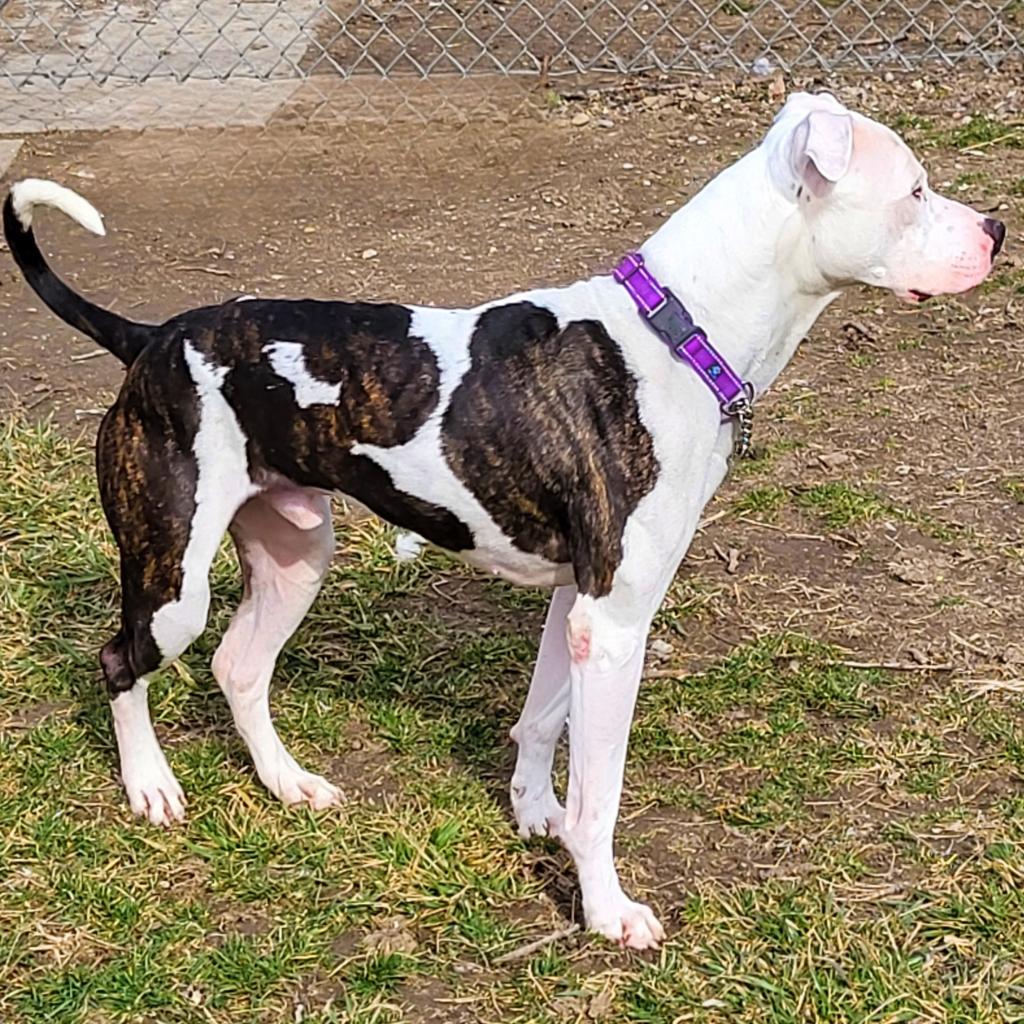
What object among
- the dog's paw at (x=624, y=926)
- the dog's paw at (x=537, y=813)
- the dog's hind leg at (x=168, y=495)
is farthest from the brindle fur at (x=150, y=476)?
the dog's paw at (x=624, y=926)

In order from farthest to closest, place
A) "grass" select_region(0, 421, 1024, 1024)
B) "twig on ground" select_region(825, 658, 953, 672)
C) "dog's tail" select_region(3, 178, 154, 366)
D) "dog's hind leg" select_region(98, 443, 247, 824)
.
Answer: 1. "twig on ground" select_region(825, 658, 953, 672)
2. "dog's tail" select_region(3, 178, 154, 366)
3. "dog's hind leg" select_region(98, 443, 247, 824)
4. "grass" select_region(0, 421, 1024, 1024)

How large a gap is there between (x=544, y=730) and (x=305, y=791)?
1.92ft

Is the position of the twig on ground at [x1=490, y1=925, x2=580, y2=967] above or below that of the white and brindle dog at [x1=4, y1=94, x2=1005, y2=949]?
below

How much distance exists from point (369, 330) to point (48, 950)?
1.39 m

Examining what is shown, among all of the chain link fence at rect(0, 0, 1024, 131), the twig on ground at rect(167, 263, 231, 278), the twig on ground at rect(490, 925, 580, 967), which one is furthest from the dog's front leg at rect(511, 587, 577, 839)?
the chain link fence at rect(0, 0, 1024, 131)

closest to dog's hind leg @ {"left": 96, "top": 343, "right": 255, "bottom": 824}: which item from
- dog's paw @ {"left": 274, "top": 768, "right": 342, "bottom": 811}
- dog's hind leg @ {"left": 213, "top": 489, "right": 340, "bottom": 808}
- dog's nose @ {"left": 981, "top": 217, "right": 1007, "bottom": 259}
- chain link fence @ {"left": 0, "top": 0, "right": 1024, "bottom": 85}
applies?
dog's hind leg @ {"left": 213, "top": 489, "right": 340, "bottom": 808}

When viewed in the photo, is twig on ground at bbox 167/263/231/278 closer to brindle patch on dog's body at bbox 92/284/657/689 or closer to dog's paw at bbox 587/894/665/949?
brindle patch on dog's body at bbox 92/284/657/689

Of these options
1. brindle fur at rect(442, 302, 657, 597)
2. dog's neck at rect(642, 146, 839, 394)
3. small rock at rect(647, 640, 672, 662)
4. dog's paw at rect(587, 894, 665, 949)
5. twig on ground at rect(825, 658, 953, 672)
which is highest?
dog's neck at rect(642, 146, 839, 394)

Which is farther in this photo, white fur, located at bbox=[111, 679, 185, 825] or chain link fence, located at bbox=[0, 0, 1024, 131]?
chain link fence, located at bbox=[0, 0, 1024, 131]

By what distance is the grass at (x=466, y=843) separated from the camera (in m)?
3.32

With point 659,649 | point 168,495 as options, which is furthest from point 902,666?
point 168,495

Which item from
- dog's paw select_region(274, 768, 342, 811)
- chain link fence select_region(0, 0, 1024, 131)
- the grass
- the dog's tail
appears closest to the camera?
the grass

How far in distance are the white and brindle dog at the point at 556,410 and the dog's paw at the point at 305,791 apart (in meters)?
0.44

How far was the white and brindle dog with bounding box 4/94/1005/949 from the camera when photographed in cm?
316
